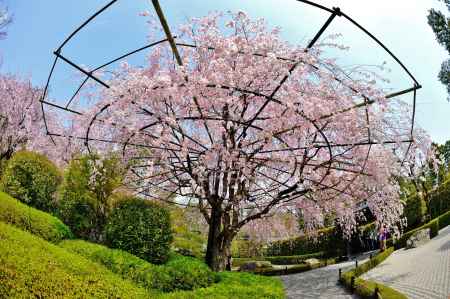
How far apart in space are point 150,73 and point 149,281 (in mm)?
4508

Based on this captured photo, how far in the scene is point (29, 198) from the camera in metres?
10.5

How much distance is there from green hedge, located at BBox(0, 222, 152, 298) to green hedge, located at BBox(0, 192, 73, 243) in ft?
4.26

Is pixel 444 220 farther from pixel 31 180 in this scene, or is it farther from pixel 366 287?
pixel 31 180

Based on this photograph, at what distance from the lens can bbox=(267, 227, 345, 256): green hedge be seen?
87.8 ft

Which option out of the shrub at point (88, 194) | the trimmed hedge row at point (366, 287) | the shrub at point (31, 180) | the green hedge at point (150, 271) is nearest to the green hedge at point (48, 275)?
the green hedge at point (150, 271)

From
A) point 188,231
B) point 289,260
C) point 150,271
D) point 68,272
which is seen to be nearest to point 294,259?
point 289,260

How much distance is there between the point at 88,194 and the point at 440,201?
24.9m

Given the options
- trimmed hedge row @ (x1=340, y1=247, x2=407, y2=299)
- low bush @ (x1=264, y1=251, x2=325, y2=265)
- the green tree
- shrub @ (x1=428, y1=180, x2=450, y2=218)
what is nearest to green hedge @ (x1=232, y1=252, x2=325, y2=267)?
low bush @ (x1=264, y1=251, x2=325, y2=265)

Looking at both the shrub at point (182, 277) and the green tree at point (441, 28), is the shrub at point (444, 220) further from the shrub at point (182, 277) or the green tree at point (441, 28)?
the shrub at point (182, 277)

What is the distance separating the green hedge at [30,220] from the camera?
7737mm

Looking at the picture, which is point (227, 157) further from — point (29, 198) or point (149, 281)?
point (29, 198)

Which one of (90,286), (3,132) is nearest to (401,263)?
(90,286)

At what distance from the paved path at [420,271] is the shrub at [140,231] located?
23.8 feet

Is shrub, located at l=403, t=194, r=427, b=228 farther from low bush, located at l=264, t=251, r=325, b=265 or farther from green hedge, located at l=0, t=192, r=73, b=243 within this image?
green hedge, located at l=0, t=192, r=73, b=243
